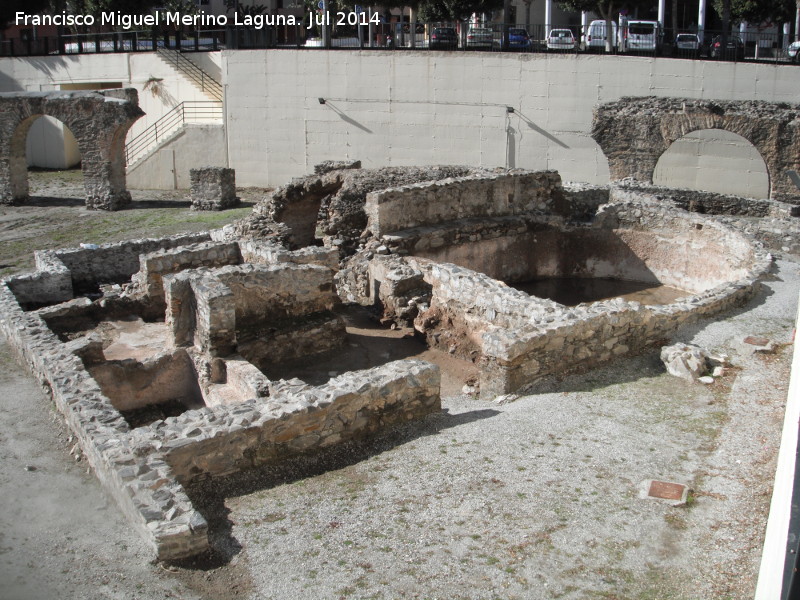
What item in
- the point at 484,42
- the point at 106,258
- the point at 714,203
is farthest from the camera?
the point at 484,42

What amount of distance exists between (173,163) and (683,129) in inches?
552

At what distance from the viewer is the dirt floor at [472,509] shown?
204 inches

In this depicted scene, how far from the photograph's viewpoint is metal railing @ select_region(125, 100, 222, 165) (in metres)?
26.3

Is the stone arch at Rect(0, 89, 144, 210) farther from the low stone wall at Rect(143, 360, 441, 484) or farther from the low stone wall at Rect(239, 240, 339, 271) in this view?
the low stone wall at Rect(143, 360, 441, 484)

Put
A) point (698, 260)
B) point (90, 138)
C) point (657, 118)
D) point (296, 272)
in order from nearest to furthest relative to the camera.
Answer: point (296, 272) < point (698, 260) < point (657, 118) < point (90, 138)

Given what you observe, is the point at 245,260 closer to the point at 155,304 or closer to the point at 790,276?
the point at 155,304

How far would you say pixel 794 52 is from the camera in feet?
67.7

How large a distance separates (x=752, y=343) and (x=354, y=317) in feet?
18.9

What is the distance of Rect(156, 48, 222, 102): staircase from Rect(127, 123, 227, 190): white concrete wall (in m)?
2.19

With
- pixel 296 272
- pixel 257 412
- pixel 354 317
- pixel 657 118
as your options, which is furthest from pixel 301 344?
pixel 657 118

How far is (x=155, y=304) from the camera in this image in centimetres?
1238

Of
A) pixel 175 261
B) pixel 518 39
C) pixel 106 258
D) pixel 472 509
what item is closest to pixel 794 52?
pixel 518 39

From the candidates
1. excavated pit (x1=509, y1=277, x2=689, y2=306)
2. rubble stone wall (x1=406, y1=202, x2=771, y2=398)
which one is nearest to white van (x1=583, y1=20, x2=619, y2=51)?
rubble stone wall (x1=406, y1=202, x2=771, y2=398)

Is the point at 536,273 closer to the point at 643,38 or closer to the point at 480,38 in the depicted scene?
the point at 643,38
